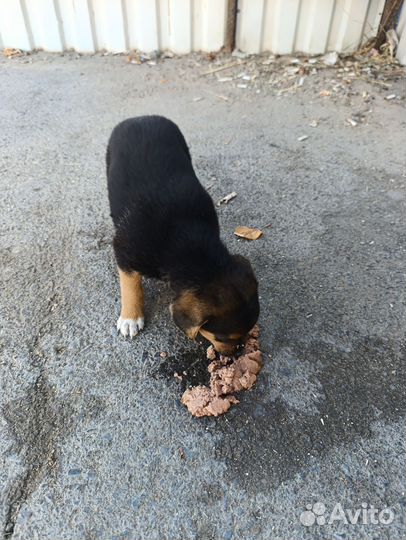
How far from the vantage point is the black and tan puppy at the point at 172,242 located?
6.91ft

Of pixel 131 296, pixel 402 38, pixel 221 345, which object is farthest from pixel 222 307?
pixel 402 38

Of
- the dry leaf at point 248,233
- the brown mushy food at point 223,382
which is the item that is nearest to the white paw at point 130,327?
the brown mushy food at point 223,382

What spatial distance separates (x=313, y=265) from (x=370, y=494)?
5.09 ft

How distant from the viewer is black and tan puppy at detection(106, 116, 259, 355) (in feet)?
6.91

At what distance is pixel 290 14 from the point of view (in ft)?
17.8

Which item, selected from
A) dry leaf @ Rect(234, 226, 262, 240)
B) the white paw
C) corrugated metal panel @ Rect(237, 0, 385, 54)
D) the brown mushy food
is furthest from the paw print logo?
corrugated metal panel @ Rect(237, 0, 385, 54)

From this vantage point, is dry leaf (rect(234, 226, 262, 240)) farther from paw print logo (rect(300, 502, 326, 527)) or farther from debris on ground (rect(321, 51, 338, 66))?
debris on ground (rect(321, 51, 338, 66))

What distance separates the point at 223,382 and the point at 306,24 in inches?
194

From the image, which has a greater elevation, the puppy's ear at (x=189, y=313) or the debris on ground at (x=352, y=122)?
the puppy's ear at (x=189, y=313)

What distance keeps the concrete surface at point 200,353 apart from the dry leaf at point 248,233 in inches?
1.9

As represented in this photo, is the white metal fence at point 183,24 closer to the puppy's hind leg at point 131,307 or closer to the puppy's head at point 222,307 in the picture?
the puppy's hind leg at point 131,307

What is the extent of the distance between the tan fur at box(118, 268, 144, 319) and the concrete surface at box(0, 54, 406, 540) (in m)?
0.15

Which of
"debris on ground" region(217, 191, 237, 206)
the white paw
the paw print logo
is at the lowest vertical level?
"debris on ground" region(217, 191, 237, 206)

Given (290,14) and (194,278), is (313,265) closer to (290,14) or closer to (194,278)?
(194,278)
